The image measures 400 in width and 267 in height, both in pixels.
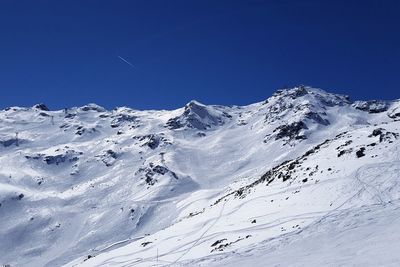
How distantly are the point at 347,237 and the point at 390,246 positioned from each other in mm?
3359

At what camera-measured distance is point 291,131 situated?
180 m

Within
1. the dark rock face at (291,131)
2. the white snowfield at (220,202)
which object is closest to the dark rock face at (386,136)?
the white snowfield at (220,202)

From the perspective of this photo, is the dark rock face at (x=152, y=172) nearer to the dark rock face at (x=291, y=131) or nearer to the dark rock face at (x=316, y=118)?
the dark rock face at (x=291, y=131)

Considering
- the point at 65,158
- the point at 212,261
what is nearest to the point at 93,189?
the point at 65,158

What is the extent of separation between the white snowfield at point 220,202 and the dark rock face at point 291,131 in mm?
633

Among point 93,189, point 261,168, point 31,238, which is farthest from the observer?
point 93,189

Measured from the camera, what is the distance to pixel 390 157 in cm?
3475

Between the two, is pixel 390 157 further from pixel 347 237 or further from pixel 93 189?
pixel 93 189

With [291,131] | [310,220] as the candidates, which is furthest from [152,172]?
[310,220]

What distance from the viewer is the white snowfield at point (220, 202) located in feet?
77.3

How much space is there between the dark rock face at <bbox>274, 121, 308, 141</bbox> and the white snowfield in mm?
633

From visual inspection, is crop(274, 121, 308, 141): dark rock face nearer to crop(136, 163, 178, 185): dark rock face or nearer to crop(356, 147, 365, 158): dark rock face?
crop(136, 163, 178, 185): dark rock face

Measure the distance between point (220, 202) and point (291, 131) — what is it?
132m

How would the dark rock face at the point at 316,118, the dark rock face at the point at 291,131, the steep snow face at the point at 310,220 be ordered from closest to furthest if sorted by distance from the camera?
the steep snow face at the point at 310,220 → the dark rock face at the point at 291,131 → the dark rock face at the point at 316,118
